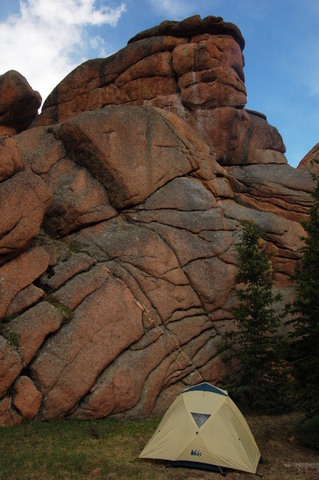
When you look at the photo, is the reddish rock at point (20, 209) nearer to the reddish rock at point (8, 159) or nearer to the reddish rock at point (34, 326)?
the reddish rock at point (8, 159)

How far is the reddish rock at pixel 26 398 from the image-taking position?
18031 mm

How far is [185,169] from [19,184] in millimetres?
12760

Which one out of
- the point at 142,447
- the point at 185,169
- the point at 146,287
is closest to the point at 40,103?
the point at 185,169

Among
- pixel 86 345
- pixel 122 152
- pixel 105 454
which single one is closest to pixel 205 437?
pixel 105 454

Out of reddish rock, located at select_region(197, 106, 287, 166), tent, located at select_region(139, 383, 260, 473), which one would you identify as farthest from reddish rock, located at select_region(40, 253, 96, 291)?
reddish rock, located at select_region(197, 106, 287, 166)

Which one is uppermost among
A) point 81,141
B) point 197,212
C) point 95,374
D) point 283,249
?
point 81,141

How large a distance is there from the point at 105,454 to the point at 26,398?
15.4ft

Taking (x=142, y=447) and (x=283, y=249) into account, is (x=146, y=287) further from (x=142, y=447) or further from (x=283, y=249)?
(x=283, y=249)

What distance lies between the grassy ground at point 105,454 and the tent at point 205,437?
33 centimetres

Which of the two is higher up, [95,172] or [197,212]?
[95,172]

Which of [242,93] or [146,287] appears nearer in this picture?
[146,287]

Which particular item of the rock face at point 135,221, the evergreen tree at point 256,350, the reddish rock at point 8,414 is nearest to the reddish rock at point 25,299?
the rock face at point 135,221

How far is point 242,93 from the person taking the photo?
3628 centimetres

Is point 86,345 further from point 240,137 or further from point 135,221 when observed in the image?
point 240,137
